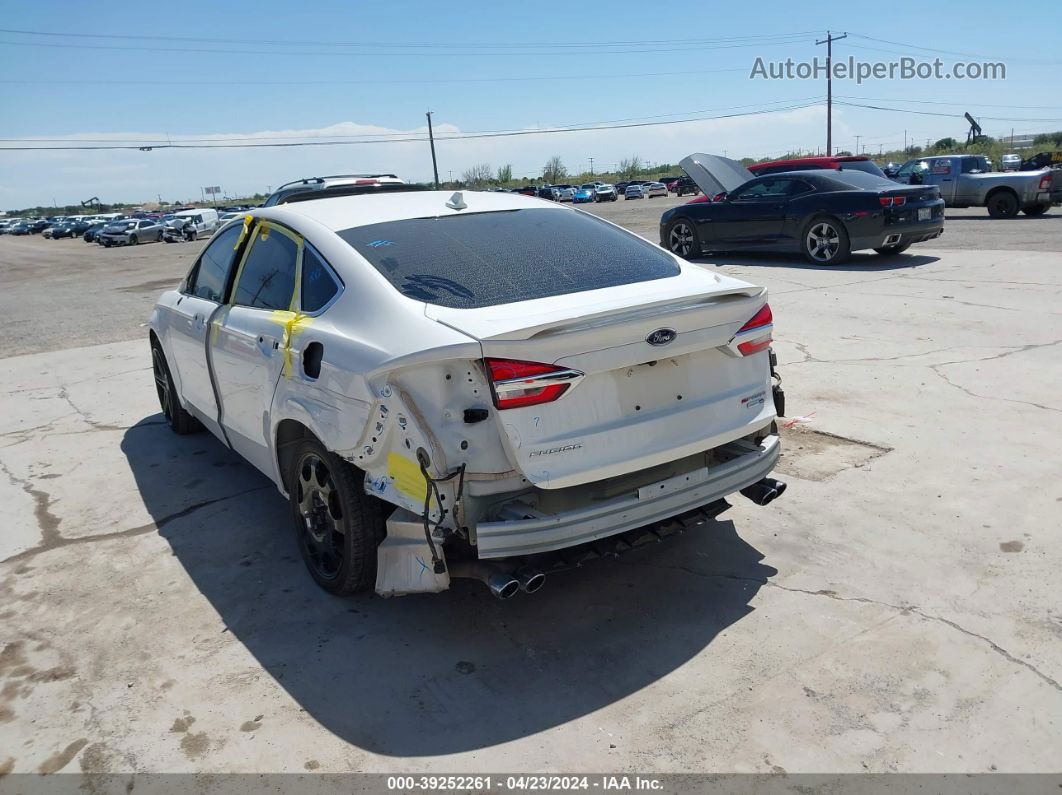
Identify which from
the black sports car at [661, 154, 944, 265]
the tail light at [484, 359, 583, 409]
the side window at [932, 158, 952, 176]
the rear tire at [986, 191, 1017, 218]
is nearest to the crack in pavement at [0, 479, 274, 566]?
the tail light at [484, 359, 583, 409]

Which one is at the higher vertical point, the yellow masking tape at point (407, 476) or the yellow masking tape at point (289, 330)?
the yellow masking tape at point (289, 330)

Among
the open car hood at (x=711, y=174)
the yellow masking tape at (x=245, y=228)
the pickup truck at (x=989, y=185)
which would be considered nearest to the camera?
the yellow masking tape at (x=245, y=228)

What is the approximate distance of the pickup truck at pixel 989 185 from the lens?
20.0 metres

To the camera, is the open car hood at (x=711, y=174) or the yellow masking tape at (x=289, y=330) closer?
the yellow masking tape at (x=289, y=330)

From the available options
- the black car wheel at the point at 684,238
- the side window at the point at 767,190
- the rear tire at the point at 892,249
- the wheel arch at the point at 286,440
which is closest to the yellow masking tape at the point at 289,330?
the wheel arch at the point at 286,440

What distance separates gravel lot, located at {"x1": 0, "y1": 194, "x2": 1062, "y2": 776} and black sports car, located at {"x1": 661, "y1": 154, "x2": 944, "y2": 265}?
6.51m

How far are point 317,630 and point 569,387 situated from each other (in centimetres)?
159

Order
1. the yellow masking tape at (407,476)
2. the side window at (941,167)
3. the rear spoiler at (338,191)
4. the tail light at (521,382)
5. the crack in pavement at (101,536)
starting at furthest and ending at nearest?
1. the side window at (941,167)
2. the rear spoiler at (338,191)
3. the crack in pavement at (101,536)
4. the yellow masking tape at (407,476)
5. the tail light at (521,382)

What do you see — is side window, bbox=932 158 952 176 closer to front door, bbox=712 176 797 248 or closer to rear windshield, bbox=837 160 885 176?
rear windshield, bbox=837 160 885 176

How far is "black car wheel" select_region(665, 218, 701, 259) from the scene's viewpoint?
47.5 feet

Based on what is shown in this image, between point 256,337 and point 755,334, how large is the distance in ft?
7.91

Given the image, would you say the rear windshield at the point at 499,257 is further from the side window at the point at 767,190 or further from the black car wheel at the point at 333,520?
the side window at the point at 767,190

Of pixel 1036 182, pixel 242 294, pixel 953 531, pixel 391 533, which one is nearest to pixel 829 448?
pixel 953 531

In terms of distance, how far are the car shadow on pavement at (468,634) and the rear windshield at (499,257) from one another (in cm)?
138
